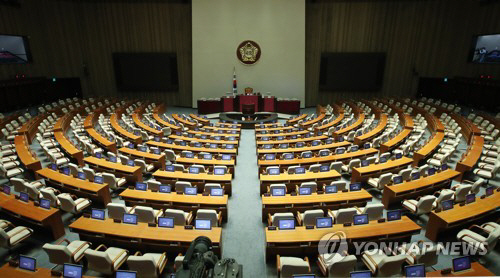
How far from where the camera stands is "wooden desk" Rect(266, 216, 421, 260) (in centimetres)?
547

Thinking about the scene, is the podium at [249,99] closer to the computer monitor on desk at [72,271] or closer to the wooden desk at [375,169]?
the wooden desk at [375,169]

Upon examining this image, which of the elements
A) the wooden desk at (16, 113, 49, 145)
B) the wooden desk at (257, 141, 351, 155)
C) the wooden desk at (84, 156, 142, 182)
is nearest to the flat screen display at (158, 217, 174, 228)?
the wooden desk at (84, 156, 142, 182)

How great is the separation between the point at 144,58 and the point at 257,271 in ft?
68.2

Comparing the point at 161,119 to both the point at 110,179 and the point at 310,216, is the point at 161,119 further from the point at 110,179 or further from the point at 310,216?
the point at 310,216

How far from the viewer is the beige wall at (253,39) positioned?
68.1 feet

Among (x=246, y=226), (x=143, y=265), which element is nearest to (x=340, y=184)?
(x=246, y=226)

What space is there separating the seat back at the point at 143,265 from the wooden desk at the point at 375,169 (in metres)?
6.40

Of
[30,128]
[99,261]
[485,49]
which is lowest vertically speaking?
[99,261]

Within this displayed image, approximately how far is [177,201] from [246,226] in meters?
1.85

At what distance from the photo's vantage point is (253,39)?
21422 mm

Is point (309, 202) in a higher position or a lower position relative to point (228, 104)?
lower

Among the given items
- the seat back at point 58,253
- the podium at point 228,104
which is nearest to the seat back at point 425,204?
the seat back at point 58,253

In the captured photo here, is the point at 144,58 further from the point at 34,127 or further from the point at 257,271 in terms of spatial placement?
the point at 257,271

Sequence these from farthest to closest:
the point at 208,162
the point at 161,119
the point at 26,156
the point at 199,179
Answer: the point at 161,119 < the point at 208,162 < the point at 26,156 < the point at 199,179
